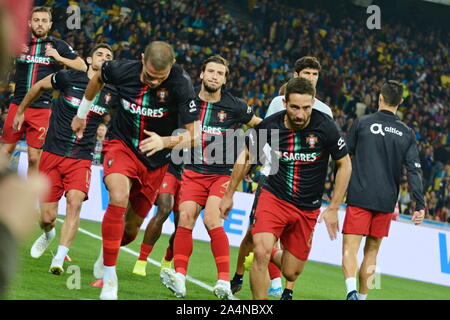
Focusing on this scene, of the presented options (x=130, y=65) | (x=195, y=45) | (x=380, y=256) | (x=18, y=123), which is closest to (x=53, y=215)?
(x=18, y=123)

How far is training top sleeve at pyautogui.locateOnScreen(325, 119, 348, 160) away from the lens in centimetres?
623

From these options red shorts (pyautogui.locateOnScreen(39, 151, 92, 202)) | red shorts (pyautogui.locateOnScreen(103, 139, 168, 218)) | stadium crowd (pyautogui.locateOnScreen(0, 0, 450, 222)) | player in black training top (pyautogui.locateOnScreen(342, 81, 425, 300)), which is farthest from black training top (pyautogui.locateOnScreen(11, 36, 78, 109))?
stadium crowd (pyautogui.locateOnScreen(0, 0, 450, 222))

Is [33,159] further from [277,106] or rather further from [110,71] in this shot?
[277,106]

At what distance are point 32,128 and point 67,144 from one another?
51.1 inches

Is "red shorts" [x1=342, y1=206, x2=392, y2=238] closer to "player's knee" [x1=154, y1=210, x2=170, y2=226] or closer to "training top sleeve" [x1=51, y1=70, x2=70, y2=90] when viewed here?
"player's knee" [x1=154, y1=210, x2=170, y2=226]

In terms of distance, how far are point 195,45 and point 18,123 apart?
1486cm

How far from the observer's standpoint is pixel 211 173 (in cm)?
761

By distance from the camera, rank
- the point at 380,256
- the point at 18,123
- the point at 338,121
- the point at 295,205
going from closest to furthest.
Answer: the point at 295,205, the point at 18,123, the point at 380,256, the point at 338,121

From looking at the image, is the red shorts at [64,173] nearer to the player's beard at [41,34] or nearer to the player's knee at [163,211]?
the player's knee at [163,211]

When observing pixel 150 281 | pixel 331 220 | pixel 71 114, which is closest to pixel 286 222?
pixel 331 220

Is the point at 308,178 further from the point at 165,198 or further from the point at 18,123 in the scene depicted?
the point at 18,123

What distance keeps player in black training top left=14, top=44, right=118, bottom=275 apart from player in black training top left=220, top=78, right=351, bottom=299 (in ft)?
7.51

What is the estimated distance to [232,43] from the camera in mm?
24062

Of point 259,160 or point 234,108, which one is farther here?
point 234,108
